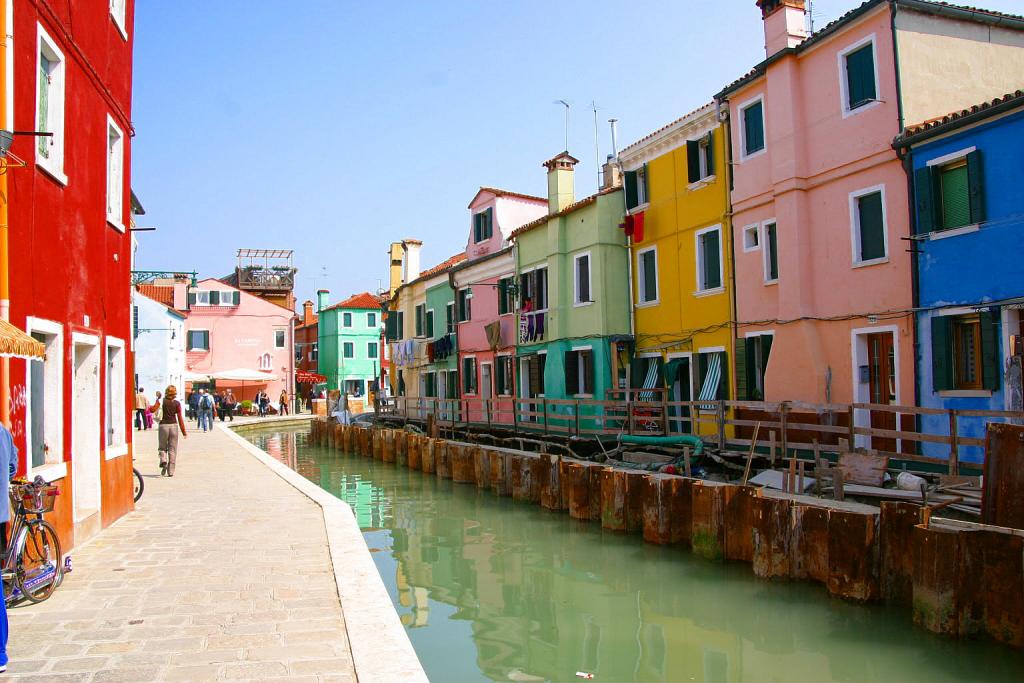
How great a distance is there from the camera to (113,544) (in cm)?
1003

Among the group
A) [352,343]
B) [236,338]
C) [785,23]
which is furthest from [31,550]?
[352,343]

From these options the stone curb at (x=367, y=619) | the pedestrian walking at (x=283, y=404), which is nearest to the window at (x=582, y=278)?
the stone curb at (x=367, y=619)

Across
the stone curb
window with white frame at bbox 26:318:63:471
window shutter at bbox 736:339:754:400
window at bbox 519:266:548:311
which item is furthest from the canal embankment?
window at bbox 519:266:548:311

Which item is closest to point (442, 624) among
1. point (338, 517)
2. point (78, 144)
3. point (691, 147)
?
point (338, 517)

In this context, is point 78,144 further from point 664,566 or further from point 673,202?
point 673,202

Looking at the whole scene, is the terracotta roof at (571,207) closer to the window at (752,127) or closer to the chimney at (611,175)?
the chimney at (611,175)

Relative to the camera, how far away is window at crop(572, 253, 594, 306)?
24.7 metres

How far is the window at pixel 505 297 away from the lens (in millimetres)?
28953

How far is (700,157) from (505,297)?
34.0ft

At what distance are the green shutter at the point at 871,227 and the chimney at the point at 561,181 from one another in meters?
12.1

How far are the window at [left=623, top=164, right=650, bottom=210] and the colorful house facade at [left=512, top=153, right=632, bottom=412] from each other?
1.33ft

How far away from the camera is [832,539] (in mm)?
9484

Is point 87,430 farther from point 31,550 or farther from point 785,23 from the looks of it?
point 785,23

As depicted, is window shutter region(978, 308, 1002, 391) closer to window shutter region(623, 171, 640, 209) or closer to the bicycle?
window shutter region(623, 171, 640, 209)
